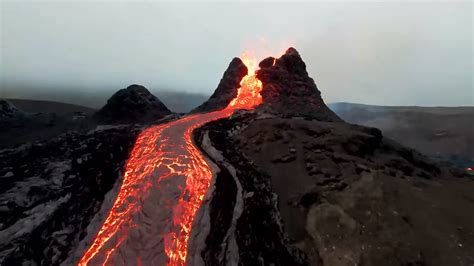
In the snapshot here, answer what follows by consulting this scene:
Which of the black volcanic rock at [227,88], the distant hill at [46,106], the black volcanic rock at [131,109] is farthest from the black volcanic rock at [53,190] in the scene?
the distant hill at [46,106]

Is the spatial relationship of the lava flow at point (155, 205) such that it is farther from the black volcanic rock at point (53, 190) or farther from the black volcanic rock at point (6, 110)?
the black volcanic rock at point (6, 110)

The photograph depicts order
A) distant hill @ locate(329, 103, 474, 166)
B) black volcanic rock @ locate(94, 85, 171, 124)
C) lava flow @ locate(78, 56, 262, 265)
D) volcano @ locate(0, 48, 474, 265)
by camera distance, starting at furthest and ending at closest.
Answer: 1. distant hill @ locate(329, 103, 474, 166)
2. black volcanic rock @ locate(94, 85, 171, 124)
3. volcano @ locate(0, 48, 474, 265)
4. lava flow @ locate(78, 56, 262, 265)

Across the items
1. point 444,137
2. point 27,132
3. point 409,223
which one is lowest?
point 444,137

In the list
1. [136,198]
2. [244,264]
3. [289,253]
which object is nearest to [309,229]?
[289,253]

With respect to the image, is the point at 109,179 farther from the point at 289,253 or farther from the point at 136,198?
the point at 289,253

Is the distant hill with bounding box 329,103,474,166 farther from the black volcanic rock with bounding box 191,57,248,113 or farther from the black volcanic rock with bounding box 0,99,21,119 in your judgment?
the black volcanic rock with bounding box 0,99,21,119

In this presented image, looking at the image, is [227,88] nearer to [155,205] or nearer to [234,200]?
[234,200]

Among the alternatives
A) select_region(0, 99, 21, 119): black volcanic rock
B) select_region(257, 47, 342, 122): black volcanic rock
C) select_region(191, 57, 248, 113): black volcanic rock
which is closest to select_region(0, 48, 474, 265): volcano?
select_region(257, 47, 342, 122): black volcanic rock
